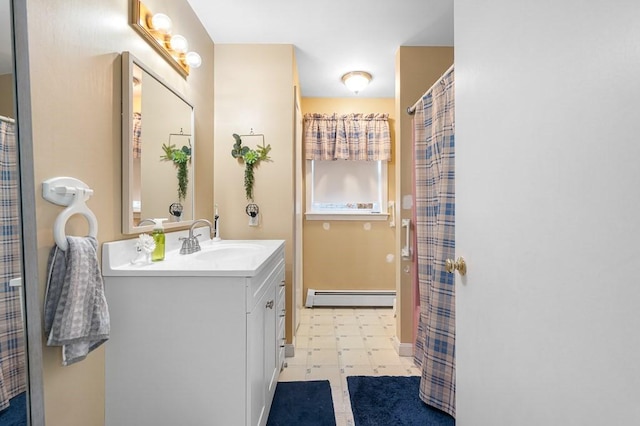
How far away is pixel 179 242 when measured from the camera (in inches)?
71.9

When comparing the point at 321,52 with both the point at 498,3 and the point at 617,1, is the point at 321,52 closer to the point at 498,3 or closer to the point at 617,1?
the point at 498,3

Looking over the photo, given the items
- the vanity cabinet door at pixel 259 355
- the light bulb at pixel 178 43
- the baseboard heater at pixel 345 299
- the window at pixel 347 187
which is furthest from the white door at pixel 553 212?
the window at pixel 347 187

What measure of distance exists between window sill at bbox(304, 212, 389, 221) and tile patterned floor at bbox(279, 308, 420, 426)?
107 centimetres

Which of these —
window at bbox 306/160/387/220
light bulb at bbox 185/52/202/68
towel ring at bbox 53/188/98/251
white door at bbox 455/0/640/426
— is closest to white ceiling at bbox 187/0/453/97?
light bulb at bbox 185/52/202/68

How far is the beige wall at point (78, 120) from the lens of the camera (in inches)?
37.0

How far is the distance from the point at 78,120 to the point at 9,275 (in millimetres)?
575

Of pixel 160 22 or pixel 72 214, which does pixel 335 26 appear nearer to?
pixel 160 22

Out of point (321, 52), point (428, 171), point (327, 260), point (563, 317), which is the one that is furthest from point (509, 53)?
point (327, 260)

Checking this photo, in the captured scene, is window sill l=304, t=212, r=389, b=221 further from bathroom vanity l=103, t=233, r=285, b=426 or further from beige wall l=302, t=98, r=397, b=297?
bathroom vanity l=103, t=233, r=285, b=426

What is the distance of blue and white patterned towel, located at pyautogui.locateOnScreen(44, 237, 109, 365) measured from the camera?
0.94m

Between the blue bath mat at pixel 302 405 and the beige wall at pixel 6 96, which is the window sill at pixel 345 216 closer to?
the blue bath mat at pixel 302 405

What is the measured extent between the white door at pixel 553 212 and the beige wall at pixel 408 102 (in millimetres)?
1518

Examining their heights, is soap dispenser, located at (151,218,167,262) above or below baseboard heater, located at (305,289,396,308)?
above

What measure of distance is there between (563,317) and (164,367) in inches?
52.9
